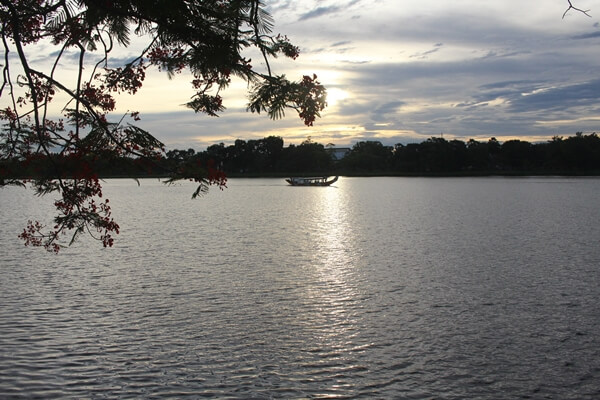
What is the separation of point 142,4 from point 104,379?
21.4 ft

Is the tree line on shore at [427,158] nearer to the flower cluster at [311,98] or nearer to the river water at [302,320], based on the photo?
the river water at [302,320]

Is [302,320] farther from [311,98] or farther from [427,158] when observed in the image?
[427,158]

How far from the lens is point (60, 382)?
31.9 ft

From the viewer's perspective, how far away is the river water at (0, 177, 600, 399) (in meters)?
9.84

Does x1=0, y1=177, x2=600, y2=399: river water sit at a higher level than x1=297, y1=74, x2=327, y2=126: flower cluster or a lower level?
lower

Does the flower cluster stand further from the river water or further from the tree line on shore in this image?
the tree line on shore

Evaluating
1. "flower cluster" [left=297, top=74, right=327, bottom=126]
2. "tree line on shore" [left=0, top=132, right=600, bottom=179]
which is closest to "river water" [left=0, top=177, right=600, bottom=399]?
"flower cluster" [left=297, top=74, right=327, bottom=126]

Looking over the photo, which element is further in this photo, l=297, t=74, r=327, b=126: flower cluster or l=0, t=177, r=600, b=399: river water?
l=0, t=177, r=600, b=399: river water

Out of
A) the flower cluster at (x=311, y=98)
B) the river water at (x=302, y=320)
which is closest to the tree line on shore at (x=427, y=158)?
the river water at (x=302, y=320)

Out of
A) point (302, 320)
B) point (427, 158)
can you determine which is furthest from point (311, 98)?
point (427, 158)

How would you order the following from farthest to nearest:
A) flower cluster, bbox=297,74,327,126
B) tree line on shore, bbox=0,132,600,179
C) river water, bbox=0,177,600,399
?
tree line on shore, bbox=0,132,600,179 < river water, bbox=0,177,600,399 < flower cluster, bbox=297,74,327,126

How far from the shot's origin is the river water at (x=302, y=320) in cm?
984

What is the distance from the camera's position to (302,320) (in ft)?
44.8

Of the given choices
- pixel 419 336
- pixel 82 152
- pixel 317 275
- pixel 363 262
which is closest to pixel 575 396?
pixel 419 336
